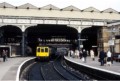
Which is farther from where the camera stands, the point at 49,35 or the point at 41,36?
the point at 49,35

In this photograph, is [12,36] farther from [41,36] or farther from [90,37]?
[90,37]

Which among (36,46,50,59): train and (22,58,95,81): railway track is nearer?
(22,58,95,81): railway track

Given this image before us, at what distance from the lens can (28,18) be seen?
59.2 m

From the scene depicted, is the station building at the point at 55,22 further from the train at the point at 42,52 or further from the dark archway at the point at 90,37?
the train at the point at 42,52

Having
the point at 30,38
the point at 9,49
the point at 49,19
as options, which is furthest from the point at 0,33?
the point at 30,38

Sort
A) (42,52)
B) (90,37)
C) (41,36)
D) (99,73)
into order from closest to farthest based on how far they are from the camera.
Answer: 1. (99,73)
2. (42,52)
3. (41,36)
4. (90,37)

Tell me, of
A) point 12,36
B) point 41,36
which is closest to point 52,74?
point 12,36

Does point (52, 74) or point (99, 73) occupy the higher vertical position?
point (99, 73)

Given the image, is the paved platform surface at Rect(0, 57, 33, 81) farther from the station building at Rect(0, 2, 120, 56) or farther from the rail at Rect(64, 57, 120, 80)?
the station building at Rect(0, 2, 120, 56)

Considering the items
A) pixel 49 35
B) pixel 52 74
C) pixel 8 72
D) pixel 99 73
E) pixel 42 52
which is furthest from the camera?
pixel 49 35

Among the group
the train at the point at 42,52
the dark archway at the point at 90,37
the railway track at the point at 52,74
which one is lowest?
the railway track at the point at 52,74

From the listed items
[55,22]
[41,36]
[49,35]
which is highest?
[55,22]

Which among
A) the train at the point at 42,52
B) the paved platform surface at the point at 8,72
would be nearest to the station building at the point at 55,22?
Result: the train at the point at 42,52

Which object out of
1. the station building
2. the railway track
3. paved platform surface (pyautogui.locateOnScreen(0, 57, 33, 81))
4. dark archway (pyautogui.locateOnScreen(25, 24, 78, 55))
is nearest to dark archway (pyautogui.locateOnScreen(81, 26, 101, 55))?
the station building
